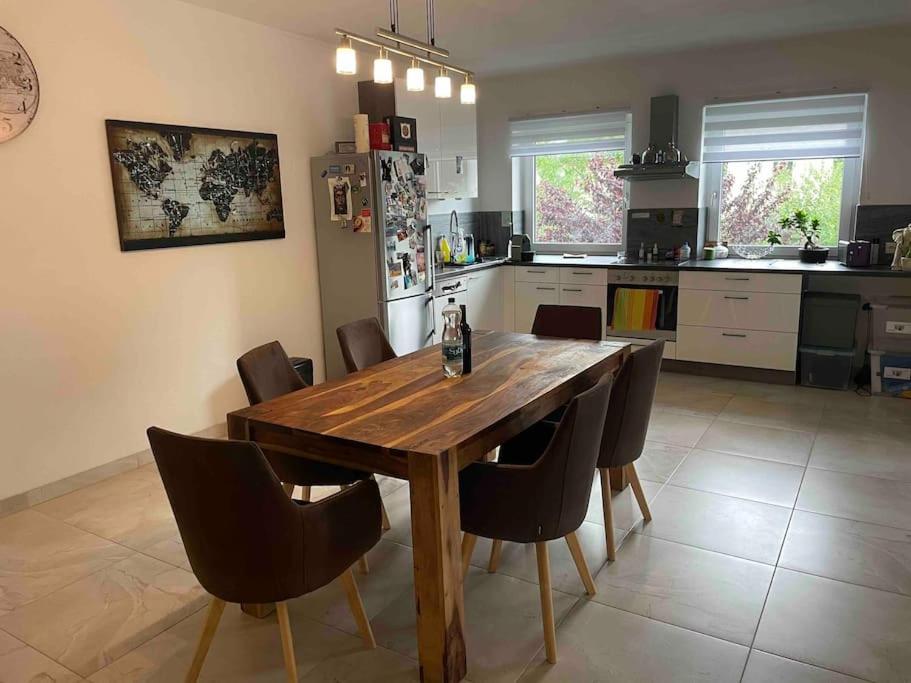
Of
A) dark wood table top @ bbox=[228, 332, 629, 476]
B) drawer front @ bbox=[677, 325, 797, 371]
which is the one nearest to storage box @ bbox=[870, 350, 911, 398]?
drawer front @ bbox=[677, 325, 797, 371]

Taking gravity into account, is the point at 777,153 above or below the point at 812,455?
above

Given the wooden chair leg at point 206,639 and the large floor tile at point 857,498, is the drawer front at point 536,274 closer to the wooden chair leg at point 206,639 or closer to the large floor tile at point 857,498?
the large floor tile at point 857,498

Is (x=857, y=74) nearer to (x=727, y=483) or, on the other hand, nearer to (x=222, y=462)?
(x=727, y=483)

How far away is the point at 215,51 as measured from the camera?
4.04m

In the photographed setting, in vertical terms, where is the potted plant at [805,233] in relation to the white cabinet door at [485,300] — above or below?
above

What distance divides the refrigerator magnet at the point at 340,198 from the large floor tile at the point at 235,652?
9.14 feet

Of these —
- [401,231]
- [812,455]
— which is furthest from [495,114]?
[812,455]

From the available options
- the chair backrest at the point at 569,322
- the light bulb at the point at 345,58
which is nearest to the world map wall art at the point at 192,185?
the light bulb at the point at 345,58

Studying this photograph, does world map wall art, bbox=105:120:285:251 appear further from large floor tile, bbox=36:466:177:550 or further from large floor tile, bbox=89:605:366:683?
large floor tile, bbox=89:605:366:683

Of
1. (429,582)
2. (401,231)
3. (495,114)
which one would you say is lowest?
(429,582)

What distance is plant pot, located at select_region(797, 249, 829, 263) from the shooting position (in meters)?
5.09

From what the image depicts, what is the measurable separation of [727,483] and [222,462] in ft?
8.55

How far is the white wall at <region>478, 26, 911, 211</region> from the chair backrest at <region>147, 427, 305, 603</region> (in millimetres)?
4811

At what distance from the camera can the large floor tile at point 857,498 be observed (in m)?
3.04
